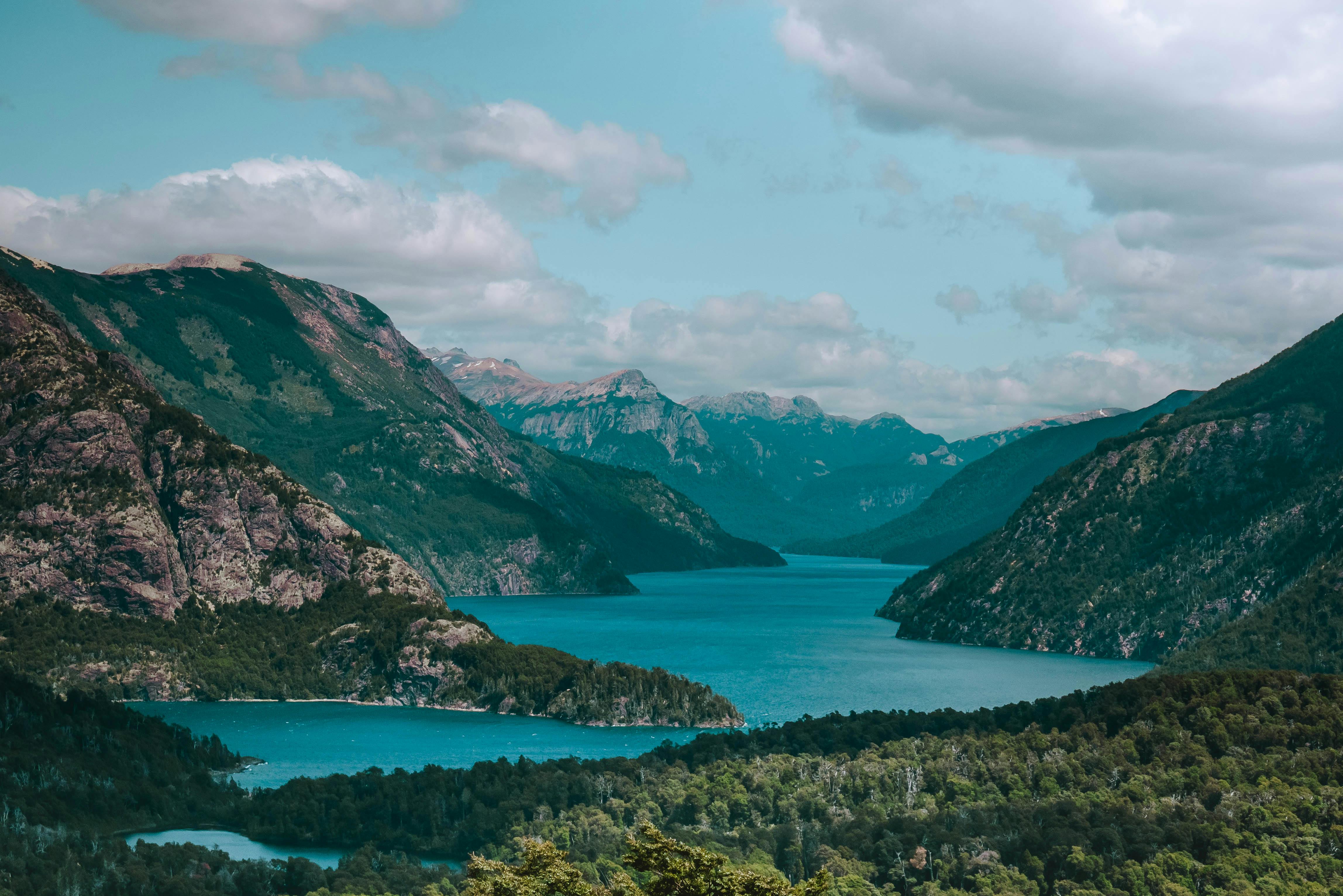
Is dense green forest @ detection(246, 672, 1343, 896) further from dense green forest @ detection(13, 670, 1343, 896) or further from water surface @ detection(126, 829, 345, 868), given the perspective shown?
water surface @ detection(126, 829, 345, 868)

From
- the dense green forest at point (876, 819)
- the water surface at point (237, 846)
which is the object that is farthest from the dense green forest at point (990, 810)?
the water surface at point (237, 846)

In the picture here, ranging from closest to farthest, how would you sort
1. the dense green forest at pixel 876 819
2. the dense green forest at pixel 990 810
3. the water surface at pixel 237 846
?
the dense green forest at pixel 990 810
the dense green forest at pixel 876 819
the water surface at pixel 237 846

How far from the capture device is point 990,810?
170500 mm

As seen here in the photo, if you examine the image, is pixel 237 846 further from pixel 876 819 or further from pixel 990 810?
pixel 990 810

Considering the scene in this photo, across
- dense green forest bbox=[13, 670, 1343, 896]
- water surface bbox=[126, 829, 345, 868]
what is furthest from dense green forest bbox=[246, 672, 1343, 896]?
water surface bbox=[126, 829, 345, 868]

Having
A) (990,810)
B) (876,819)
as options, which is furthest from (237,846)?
(990,810)

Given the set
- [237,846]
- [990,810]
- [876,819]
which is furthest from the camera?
[237,846]

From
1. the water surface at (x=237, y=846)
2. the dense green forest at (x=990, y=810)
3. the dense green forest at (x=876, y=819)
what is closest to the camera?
the dense green forest at (x=990, y=810)

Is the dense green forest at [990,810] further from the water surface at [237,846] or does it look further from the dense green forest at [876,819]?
the water surface at [237,846]

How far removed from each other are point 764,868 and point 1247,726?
3093 inches

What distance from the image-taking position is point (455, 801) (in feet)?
631

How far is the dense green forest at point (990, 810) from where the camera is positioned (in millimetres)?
146375

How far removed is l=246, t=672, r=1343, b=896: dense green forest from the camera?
14638 cm

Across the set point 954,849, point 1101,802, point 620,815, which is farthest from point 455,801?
point 1101,802
